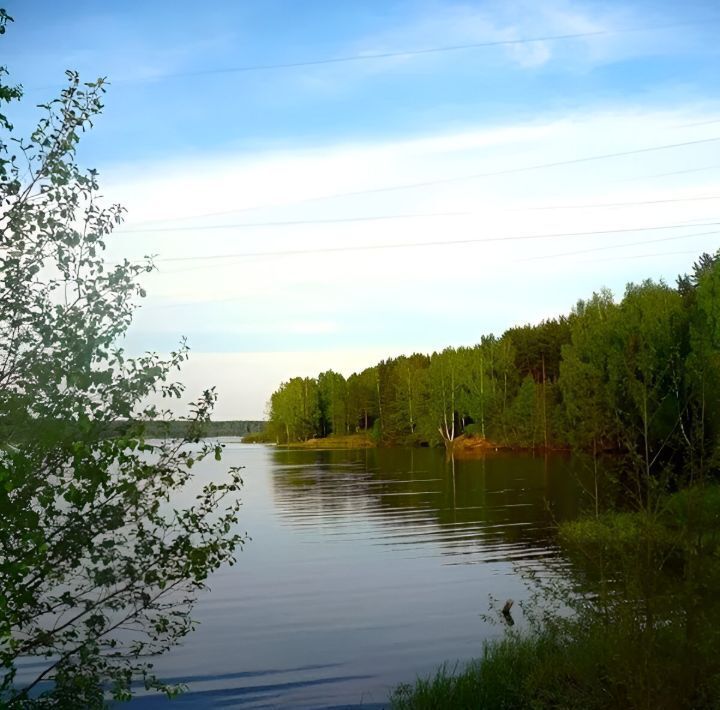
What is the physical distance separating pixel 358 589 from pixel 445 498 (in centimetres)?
2822

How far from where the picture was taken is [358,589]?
1268 inches

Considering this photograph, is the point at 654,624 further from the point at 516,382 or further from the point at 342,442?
the point at 342,442

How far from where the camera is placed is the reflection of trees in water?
45.9 metres

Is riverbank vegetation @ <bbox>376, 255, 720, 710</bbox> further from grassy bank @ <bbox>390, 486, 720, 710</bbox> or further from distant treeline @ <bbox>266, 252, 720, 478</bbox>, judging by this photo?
distant treeline @ <bbox>266, 252, 720, 478</bbox>

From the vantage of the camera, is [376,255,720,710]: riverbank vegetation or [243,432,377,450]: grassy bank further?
[243,432,377,450]: grassy bank

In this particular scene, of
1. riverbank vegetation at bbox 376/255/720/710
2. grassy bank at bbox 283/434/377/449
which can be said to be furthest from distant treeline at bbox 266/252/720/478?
riverbank vegetation at bbox 376/255/720/710

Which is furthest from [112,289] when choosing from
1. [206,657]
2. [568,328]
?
[568,328]

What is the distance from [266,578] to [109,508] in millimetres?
27407

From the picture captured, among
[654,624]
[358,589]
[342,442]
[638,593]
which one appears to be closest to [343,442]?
[342,442]

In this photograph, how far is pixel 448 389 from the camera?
132 meters

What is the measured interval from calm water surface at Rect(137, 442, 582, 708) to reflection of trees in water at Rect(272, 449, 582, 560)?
182 millimetres

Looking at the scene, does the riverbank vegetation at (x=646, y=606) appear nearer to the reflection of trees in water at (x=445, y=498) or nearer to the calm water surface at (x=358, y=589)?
the calm water surface at (x=358, y=589)

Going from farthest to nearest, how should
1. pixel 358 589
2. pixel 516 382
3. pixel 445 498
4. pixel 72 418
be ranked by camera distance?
pixel 516 382, pixel 445 498, pixel 358 589, pixel 72 418

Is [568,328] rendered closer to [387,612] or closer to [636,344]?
[387,612]
